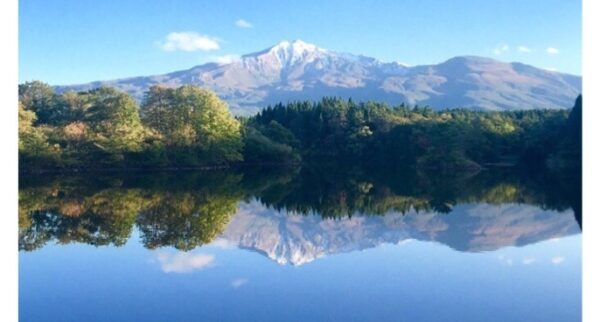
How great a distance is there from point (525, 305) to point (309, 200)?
827 inches

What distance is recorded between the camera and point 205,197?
3102cm

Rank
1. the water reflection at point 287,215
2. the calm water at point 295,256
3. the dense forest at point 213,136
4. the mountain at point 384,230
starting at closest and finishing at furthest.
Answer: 1. the calm water at point 295,256
2. the mountain at point 384,230
3. the water reflection at point 287,215
4. the dense forest at point 213,136

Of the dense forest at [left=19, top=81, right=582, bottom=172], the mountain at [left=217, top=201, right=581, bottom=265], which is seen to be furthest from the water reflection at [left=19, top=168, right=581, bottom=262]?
the dense forest at [left=19, top=81, right=582, bottom=172]

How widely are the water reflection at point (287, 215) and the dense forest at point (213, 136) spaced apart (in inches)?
346

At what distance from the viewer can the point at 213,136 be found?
56312 millimetres

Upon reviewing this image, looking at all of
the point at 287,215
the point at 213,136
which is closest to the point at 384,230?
the point at 287,215

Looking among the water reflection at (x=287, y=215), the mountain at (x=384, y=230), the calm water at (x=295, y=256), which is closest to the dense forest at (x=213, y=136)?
the water reflection at (x=287, y=215)

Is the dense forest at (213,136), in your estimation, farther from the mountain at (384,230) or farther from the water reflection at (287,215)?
the mountain at (384,230)

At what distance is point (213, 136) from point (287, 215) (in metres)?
30.8

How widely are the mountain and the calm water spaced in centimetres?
8

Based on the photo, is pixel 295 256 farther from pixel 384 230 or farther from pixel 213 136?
pixel 213 136

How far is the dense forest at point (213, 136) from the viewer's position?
50.1 meters

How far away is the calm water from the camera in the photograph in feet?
39.4
